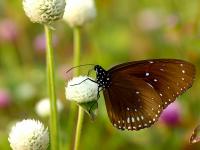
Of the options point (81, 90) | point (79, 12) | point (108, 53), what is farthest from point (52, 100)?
point (108, 53)

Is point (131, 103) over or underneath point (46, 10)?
underneath

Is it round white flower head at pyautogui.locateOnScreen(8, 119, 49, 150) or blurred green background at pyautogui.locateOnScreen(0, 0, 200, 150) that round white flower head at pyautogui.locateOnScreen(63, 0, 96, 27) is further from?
round white flower head at pyautogui.locateOnScreen(8, 119, 49, 150)

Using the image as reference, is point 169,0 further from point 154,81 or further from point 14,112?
point 154,81

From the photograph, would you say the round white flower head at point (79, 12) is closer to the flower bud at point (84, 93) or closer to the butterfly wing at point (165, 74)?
the butterfly wing at point (165, 74)

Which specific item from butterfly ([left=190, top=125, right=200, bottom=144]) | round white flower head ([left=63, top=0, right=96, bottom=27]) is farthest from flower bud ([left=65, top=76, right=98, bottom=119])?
round white flower head ([left=63, top=0, right=96, bottom=27])

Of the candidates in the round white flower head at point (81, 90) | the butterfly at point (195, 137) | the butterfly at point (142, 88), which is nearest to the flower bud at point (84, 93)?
the round white flower head at point (81, 90)

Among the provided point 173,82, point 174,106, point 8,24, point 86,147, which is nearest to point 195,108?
point 174,106

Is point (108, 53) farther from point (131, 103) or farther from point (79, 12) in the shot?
point (131, 103)
